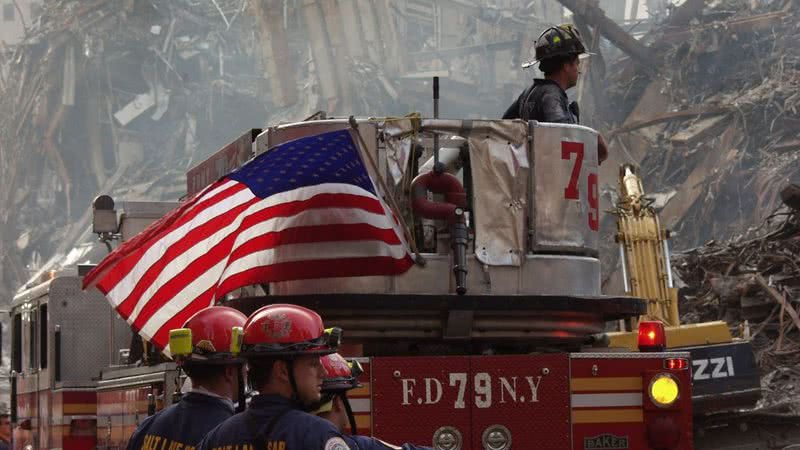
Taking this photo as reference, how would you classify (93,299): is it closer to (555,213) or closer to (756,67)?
(555,213)

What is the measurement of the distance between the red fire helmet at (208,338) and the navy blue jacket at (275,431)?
0.85m

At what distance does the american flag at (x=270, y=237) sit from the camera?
7441 millimetres

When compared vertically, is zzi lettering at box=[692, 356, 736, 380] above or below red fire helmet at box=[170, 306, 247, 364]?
below

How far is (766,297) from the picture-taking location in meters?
19.6

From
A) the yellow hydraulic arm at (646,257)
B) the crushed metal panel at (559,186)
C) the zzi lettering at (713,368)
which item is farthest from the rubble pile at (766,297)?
the crushed metal panel at (559,186)

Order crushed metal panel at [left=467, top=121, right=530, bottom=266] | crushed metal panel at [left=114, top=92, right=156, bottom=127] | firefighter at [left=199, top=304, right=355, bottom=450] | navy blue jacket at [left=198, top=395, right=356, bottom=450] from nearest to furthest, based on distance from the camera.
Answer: navy blue jacket at [left=198, top=395, right=356, bottom=450]
firefighter at [left=199, top=304, right=355, bottom=450]
crushed metal panel at [left=467, top=121, right=530, bottom=266]
crushed metal panel at [left=114, top=92, right=156, bottom=127]

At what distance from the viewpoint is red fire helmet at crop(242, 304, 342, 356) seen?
4.00 metres

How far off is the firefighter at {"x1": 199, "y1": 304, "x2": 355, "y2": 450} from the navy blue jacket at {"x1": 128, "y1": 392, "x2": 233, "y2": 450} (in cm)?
80

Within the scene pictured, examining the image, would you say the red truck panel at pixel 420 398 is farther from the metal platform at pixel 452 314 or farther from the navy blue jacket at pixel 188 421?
the navy blue jacket at pixel 188 421

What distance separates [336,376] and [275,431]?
3.38 ft

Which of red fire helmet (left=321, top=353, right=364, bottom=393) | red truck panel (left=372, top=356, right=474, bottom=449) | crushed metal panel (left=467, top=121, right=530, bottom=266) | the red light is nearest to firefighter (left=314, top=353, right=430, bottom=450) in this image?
red fire helmet (left=321, top=353, right=364, bottom=393)

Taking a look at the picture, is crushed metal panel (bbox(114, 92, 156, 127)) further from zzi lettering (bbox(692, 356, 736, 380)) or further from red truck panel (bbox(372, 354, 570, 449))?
red truck panel (bbox(372, 354, 570, 449))

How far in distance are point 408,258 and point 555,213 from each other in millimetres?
890

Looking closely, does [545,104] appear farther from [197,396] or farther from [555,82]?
[197,396]
